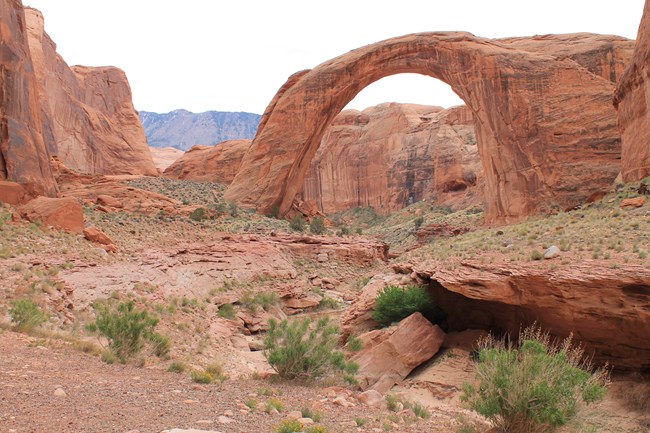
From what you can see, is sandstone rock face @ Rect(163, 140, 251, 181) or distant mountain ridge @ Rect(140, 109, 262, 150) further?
distant mountain ridge @ Rect(140, 109, 262, 150)

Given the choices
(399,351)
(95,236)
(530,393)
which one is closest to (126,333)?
(530,393)

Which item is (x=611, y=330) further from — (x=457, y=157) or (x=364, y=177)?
(x=364, y=177)

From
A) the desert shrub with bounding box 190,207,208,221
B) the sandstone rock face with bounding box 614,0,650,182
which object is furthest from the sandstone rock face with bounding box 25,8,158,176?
the sandstone rock face with bounding box 614,0,650,182

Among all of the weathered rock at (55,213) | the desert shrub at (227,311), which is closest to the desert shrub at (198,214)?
the weathered rock at (55,213)

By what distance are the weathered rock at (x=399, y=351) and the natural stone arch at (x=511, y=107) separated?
487 inches

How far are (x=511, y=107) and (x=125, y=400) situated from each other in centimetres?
2182

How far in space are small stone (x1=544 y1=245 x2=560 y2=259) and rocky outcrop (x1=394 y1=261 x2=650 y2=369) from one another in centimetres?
52

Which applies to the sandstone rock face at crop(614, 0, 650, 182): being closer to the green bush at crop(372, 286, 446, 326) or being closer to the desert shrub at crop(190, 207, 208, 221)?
the green bush at crop(372, 286, 446, 326)

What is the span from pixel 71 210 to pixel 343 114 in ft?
160

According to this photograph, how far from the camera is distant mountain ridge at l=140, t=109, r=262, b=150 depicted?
169562mm

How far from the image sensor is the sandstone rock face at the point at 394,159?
147 feet

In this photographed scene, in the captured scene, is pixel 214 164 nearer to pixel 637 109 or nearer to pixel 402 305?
pixel 637 109

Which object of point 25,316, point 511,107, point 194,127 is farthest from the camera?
point 194,127

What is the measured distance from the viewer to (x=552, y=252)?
34.3 ft
